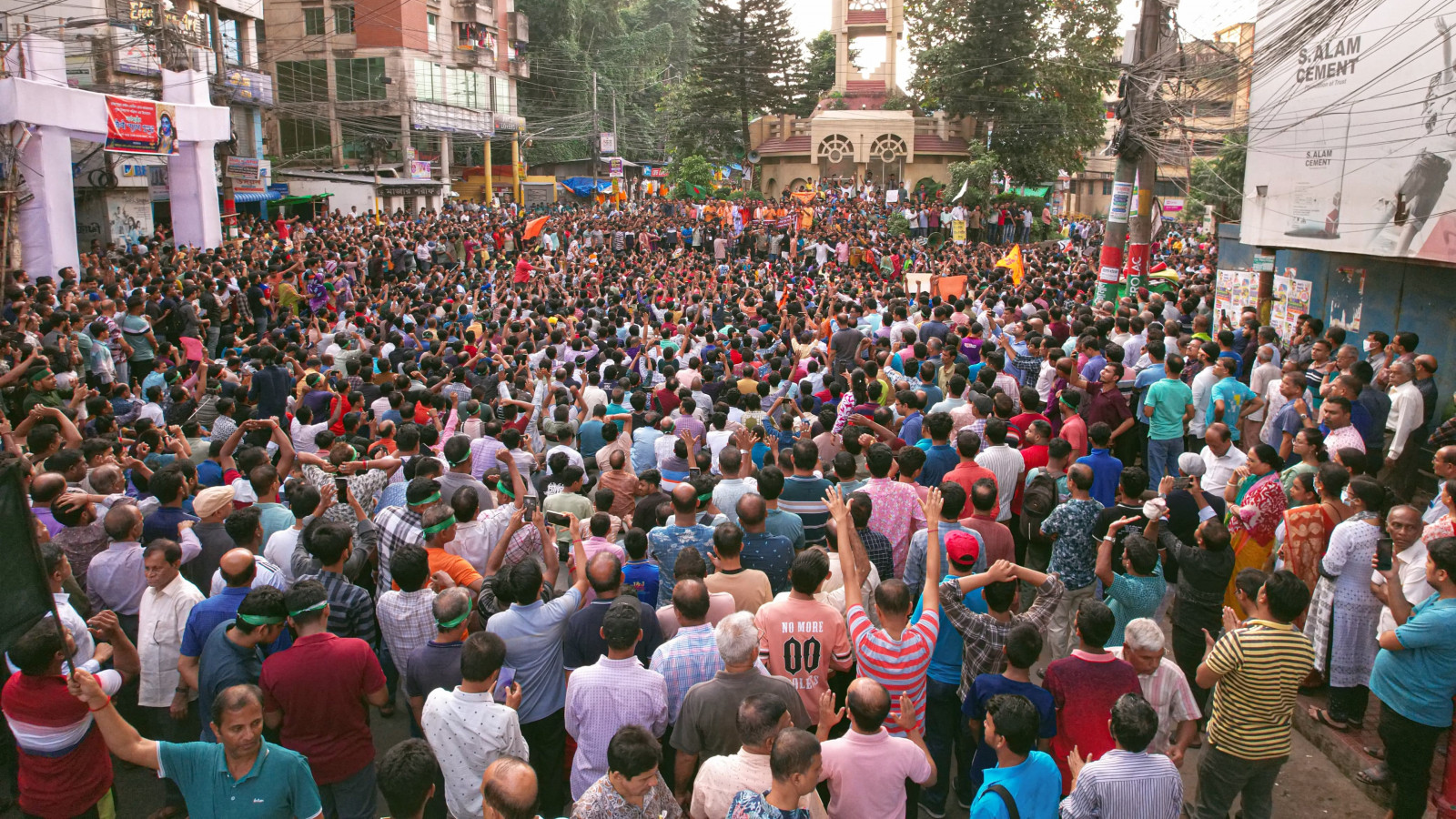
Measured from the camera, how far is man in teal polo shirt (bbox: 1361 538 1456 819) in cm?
433

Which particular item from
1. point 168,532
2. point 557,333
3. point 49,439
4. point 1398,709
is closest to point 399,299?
point 557,333

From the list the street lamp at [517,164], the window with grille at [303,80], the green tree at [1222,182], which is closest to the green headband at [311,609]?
the green tree at [1222,182]

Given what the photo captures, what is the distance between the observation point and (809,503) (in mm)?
6055

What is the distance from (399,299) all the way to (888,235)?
54.1 ft

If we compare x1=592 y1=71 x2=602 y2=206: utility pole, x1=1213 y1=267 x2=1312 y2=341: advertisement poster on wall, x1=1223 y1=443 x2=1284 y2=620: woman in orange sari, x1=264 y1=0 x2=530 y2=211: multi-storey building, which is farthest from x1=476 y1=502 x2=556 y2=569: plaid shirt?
x1=592 y1=71 x2=602 y2=206: utility pole

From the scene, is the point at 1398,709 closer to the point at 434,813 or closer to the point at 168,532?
the point at 434,813

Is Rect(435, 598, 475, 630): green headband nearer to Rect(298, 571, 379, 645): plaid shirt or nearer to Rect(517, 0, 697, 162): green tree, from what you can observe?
Rect(298, 571, 379, 645): plaid shirt

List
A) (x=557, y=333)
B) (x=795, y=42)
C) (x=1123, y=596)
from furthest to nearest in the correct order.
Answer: (x=795, y=42), (x=557, y=333), (x=1123, y=596)

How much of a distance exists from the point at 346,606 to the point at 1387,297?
10.4 m

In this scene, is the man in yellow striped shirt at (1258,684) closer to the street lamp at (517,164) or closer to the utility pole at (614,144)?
the utility pole at (614,144)

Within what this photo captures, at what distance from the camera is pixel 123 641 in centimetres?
447

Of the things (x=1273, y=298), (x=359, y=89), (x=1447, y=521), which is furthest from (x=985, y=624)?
(x=359, y=89)

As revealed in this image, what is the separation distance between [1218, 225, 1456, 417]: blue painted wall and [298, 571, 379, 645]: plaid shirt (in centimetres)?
959

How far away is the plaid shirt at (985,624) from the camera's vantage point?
4.49m
